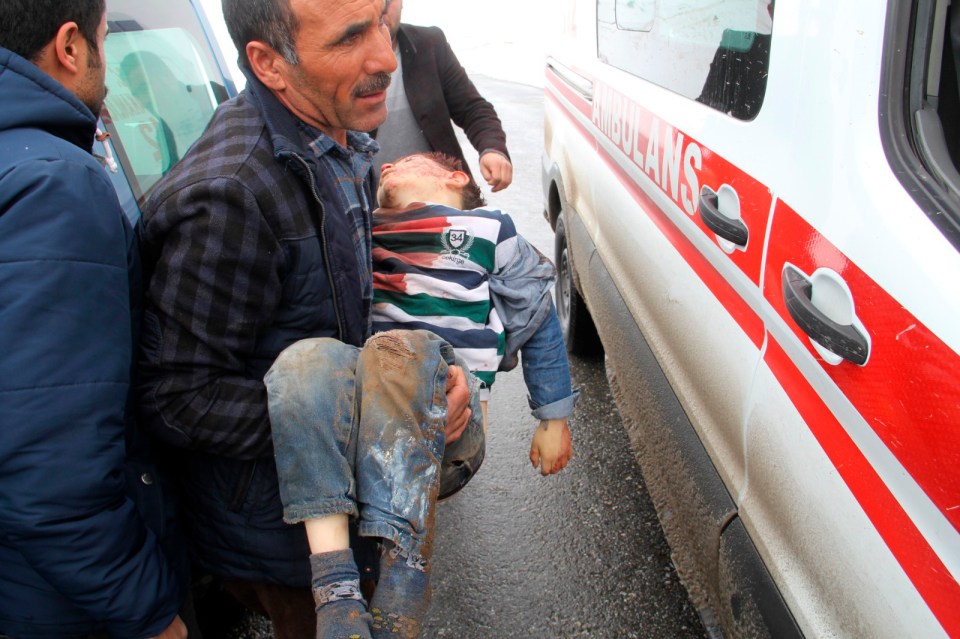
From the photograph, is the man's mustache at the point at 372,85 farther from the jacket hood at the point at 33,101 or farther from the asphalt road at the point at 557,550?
the asphalt road at the point at 557,550

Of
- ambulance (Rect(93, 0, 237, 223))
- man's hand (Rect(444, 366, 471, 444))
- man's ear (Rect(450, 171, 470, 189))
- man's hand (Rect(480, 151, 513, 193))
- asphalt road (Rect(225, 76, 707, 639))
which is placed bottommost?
asphalt road (Rect(225, 76, 707, 639))

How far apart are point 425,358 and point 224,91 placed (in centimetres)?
223

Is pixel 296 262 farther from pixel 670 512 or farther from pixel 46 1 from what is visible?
pixel 670 512

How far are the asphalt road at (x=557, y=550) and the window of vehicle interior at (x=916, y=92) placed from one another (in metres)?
1.72

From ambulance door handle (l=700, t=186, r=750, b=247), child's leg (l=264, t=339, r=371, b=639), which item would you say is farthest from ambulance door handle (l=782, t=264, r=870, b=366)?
child's leg (l=264, t=339, r=371, b=639)

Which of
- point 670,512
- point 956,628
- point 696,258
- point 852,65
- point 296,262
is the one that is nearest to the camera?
point 956,628

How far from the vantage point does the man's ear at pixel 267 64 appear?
1334mm

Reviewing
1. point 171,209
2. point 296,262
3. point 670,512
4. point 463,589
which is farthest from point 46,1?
point 463,589

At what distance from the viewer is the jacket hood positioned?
3.60 ft

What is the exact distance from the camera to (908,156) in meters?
1.06

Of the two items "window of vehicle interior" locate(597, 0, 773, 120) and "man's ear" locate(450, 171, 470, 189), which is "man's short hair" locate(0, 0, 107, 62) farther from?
"window of vehicle interior" locate(597, 0, 773, 120)

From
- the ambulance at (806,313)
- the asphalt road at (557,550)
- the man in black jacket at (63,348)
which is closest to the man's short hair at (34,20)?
the man in black jacket at (63,348)

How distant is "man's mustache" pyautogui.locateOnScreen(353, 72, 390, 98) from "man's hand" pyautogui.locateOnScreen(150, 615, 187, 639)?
3.33 ft

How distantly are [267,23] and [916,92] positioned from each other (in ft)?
3.43
